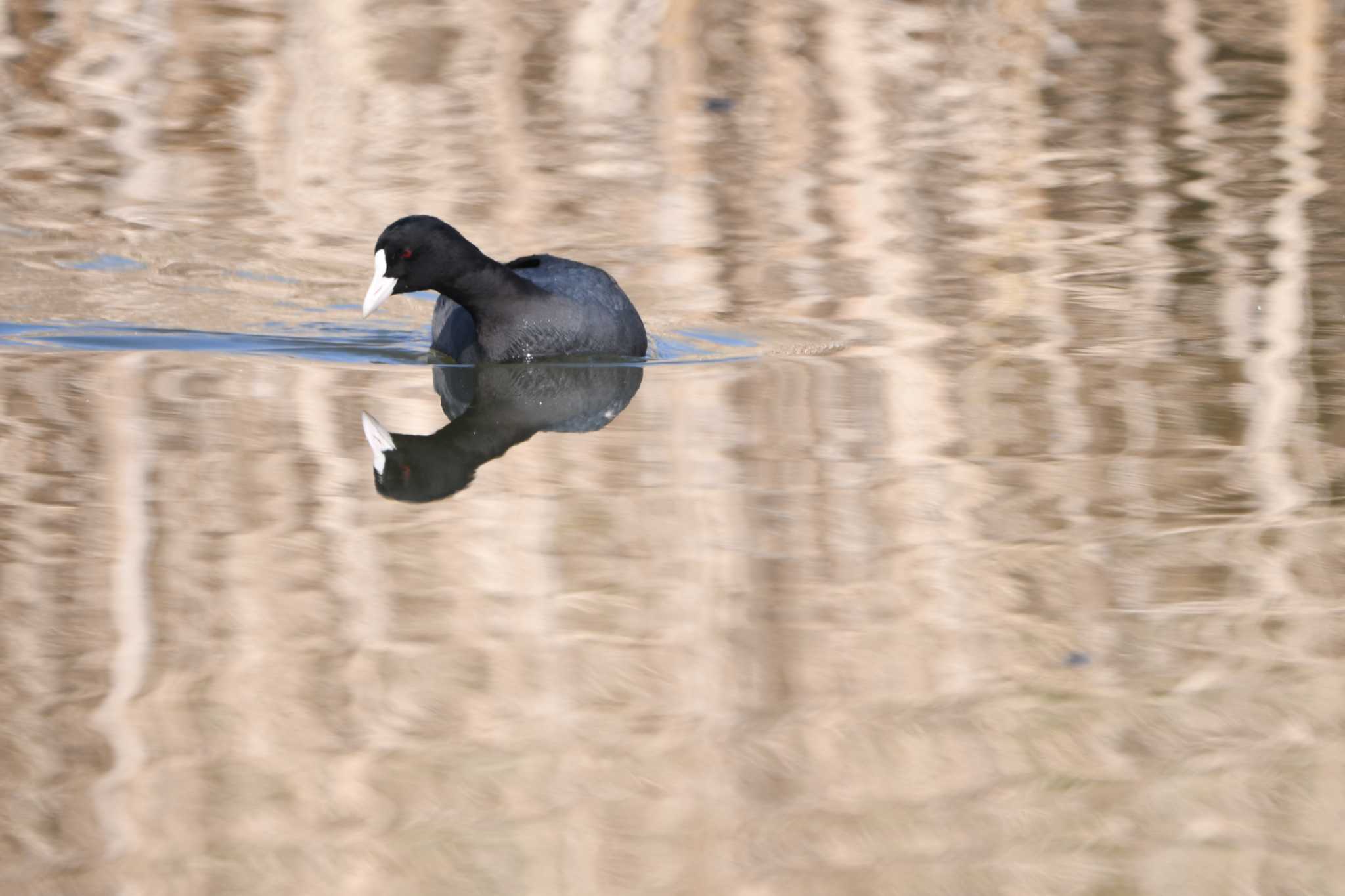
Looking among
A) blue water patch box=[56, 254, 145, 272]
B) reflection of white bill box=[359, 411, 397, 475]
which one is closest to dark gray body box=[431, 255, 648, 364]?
reflection of white bill box=[359, 411, 397, 475]

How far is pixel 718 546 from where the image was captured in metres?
4.82

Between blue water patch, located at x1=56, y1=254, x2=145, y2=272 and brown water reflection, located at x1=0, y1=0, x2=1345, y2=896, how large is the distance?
6 centimetres

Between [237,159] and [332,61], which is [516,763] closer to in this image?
[237,159]

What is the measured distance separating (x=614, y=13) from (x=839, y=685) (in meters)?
10.6

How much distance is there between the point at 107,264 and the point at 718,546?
463 cm

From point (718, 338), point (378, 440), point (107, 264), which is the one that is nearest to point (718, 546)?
point (378, 440)

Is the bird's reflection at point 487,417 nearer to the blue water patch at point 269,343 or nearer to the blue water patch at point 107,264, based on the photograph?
the blue water patch at point 269,343

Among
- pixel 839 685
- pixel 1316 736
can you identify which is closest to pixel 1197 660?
pixel 1316 736

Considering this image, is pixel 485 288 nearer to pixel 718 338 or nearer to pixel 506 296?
pixel 506 296

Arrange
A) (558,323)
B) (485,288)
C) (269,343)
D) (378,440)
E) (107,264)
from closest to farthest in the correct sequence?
(378,440) < (485,288) < (558,323) < (269,343) < (107,264)

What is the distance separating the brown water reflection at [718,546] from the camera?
3.39 meters

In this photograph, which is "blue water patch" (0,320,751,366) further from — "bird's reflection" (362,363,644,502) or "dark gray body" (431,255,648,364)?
"bird's reflection" (362,363,644,502)

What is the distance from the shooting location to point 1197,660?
414 cm

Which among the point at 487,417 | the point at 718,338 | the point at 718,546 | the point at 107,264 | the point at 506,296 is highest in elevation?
the point at 107,264
